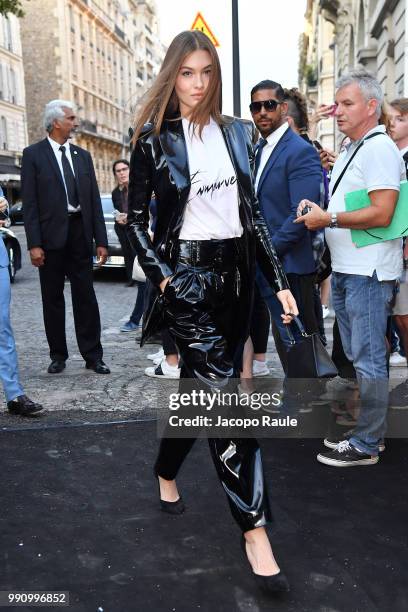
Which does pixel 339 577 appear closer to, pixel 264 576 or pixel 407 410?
pixel 264 576

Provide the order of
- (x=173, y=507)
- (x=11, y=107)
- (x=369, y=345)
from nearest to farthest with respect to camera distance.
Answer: (x=173, y=507)
(x=369, y=345)
(x=11, y=107)

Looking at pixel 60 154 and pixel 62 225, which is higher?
pixel 60 154

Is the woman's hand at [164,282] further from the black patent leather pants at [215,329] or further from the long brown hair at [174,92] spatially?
the long brown hair at [174,92]

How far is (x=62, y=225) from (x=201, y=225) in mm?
3076

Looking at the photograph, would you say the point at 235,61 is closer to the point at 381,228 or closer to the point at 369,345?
the point at 381,228

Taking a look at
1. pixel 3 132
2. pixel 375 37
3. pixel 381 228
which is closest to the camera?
pixel 381 228

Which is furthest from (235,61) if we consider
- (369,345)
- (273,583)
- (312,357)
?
(273,583)

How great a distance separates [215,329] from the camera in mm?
2471

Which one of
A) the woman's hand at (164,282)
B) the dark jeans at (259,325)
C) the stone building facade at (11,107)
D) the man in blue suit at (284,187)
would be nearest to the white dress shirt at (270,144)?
the man in blue suit at (284,187)

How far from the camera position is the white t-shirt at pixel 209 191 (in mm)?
2436

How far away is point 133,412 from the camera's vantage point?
14.4ft

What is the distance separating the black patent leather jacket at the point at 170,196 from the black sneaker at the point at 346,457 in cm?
133

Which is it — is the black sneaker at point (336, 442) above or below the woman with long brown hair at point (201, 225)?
below

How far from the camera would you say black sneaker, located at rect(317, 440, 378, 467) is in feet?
11.3
